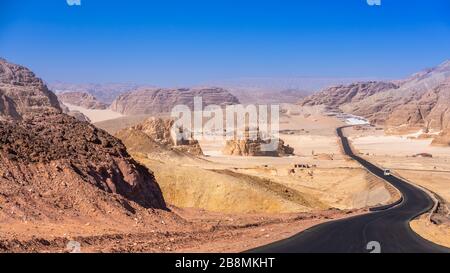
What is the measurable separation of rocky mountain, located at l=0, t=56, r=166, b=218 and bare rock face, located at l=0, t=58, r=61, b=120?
190 feet

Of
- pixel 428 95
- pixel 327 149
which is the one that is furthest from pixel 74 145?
pixel 428 95

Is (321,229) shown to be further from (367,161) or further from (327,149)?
(327,149)

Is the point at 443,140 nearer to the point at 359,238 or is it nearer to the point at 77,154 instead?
the point at 359,238

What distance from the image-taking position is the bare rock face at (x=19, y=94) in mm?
108438

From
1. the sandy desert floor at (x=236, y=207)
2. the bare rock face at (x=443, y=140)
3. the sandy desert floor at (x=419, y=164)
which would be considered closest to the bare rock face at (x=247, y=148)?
the sandy desert floor at (x=236, y=207)

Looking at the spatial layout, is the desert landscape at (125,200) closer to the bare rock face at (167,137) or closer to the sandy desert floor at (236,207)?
the sandy desert floor at (236,207)

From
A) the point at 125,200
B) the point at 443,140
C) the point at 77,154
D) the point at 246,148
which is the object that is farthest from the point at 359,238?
the point at 443,140

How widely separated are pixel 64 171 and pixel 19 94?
112 m

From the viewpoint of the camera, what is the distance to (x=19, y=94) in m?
126

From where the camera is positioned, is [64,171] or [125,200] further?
[125,200]

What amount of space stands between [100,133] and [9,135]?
20.5 ft

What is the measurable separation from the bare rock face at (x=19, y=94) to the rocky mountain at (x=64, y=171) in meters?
57.8
